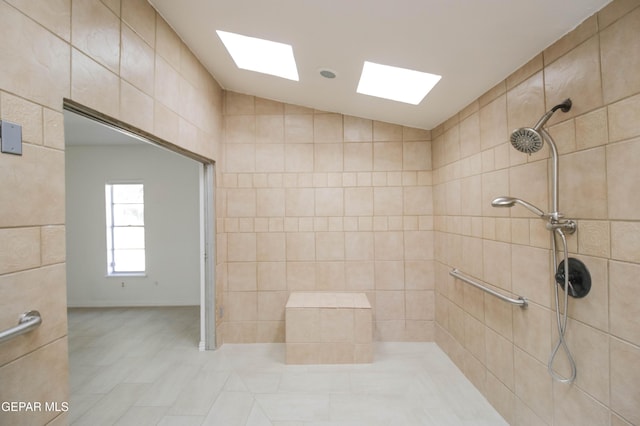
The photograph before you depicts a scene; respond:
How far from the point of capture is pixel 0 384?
3.14 feet

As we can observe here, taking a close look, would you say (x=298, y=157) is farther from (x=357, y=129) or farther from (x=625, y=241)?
(x=625, y=241)

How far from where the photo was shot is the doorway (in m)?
4.37

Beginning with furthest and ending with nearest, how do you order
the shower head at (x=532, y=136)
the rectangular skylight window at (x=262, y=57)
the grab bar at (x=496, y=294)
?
the rectangular skylight window at (x=262, y=57), the grab bar at (x=496, y=294), the shower head at (x=532, y=136)

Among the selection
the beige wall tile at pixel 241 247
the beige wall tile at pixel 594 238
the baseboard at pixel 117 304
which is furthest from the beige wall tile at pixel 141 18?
the baseboard at pixel 117 304

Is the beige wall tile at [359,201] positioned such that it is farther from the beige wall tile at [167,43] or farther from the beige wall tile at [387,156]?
the beige wall tile at [167,43]

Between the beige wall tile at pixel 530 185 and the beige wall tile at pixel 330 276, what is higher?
the beige wall tile at pixel 530 185

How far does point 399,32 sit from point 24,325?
2.21 m

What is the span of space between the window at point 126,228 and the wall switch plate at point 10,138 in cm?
393

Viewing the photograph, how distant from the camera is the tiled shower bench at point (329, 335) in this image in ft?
8.50

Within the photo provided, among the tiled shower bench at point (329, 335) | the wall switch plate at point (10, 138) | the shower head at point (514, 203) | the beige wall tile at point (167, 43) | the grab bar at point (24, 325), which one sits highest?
the beige wall tile at point (167, 43)

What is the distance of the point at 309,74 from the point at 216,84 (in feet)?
3.84

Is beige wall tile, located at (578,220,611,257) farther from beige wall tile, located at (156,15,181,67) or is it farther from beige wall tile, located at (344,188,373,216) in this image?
beige wall tile, located at (156,15,181,67)

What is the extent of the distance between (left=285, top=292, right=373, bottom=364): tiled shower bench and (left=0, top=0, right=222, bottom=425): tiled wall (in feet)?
5.55

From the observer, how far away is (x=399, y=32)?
1.59 metres
